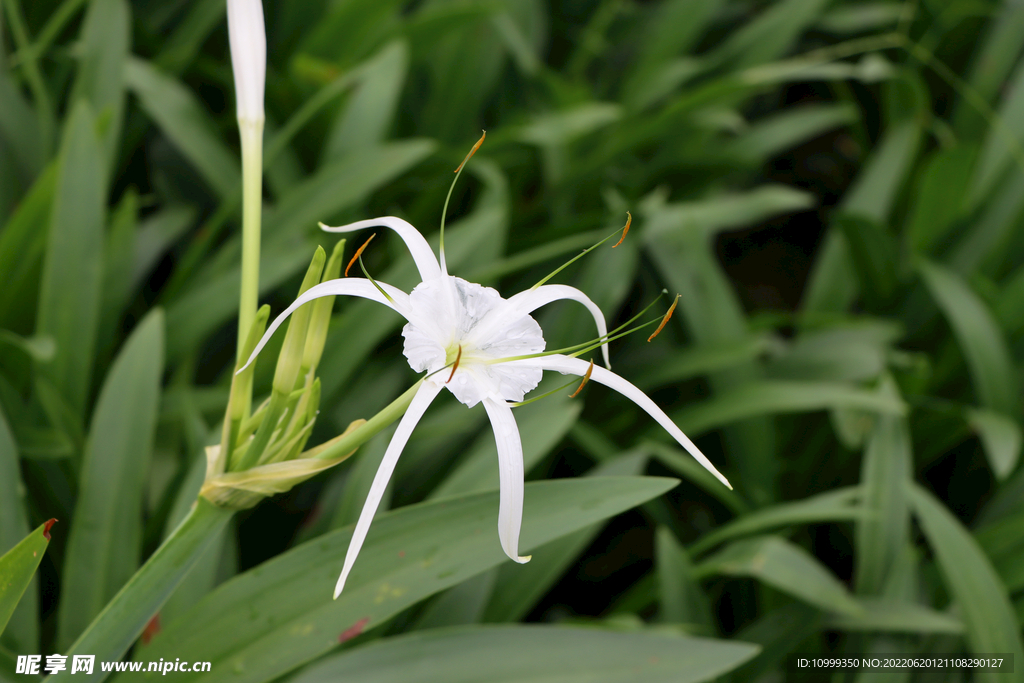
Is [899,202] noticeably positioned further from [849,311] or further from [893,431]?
[893,431]

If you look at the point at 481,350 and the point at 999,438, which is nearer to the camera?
the point at 481,350

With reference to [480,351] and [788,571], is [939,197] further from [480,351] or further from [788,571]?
[480,351]

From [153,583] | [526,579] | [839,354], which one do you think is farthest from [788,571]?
[153,583]

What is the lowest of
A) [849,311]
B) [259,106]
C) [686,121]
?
[259,106]

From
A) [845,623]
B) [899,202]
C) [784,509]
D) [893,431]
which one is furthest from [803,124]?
[845,623]

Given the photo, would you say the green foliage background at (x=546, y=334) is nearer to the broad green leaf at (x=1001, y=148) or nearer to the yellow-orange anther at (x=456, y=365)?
the broad green leaf at (x=1001, y=148)

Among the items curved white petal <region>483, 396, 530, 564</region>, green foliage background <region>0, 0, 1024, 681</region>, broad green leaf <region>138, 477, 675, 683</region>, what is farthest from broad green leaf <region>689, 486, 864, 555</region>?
curved white petal <region>483, 396, 530, 564</region>
